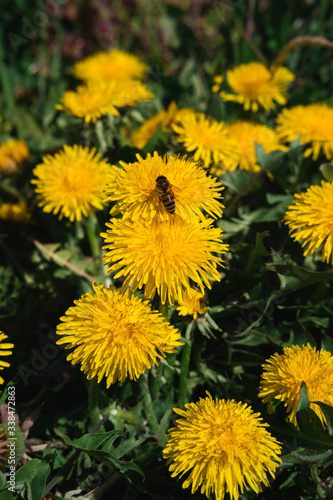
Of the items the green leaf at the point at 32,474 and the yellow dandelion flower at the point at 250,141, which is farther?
the yellow dandelion flower at the point at 250,141

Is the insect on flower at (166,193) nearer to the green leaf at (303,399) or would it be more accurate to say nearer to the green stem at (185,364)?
the green stem at (185,364)

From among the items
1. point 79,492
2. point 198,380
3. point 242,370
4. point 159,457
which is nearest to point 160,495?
point 159,457

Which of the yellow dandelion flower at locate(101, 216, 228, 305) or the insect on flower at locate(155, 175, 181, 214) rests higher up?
the insect on flower at locate(155, 175, 181, 214)

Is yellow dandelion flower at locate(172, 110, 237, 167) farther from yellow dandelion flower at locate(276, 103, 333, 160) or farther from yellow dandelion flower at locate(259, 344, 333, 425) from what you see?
yellow dandelion flower at locate(259, 344, 333, 425)

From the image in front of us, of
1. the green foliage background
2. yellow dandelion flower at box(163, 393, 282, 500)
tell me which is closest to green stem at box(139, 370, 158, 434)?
the green foliage background

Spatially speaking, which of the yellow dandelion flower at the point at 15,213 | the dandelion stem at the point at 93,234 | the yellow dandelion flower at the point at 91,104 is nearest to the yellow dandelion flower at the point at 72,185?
the dandelion stem at the point at 93,234
